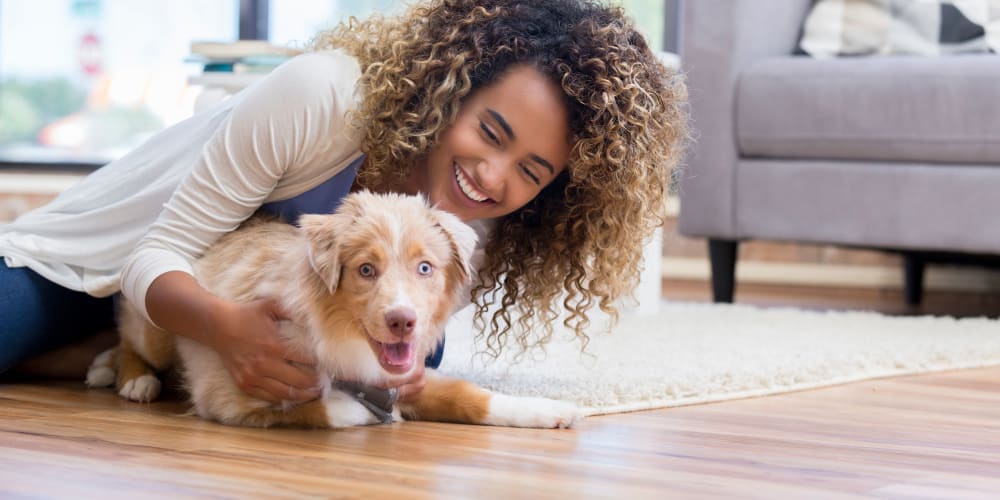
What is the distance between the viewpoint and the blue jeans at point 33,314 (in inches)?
76.5

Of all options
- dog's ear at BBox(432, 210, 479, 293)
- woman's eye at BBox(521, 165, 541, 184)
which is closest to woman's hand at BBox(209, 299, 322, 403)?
dog's ear at BBox(432, 210, 479, 293)

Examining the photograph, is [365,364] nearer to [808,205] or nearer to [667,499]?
[667,499]

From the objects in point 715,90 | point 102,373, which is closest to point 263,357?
point 102,373

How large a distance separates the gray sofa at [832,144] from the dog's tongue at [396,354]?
2017mm

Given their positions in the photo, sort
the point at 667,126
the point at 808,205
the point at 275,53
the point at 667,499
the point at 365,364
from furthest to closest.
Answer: the point at 808,205 < the point at 275,53 < the point at 667,126 < the point at 365,364 < the point at 667,499

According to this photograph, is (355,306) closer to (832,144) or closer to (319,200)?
(319,200)

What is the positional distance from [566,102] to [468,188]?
0.71 feet

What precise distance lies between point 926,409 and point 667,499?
0.88m

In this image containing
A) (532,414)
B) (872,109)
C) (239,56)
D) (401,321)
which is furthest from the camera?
(872,109)

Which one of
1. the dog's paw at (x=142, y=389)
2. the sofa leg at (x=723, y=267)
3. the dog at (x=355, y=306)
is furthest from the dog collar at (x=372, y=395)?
the sofa leg at (x=723, y=267)

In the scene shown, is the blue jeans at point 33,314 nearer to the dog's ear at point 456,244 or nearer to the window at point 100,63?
the dog's ear at point 456,244

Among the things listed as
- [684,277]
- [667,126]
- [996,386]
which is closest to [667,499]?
[667,126]

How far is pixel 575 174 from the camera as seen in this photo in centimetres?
183

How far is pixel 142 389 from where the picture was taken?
1.84 meters
